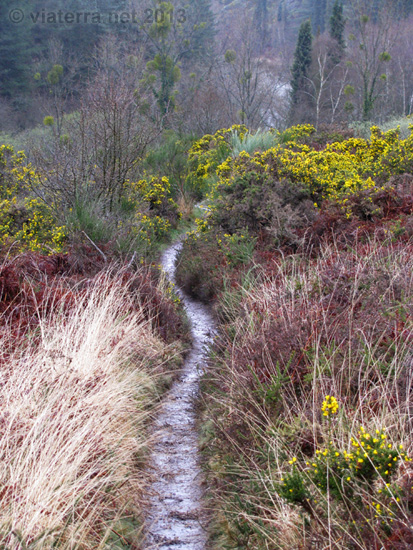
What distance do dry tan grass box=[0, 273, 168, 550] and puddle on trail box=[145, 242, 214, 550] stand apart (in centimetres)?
22

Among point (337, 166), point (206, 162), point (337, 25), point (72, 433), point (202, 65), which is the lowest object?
point (206, 162)

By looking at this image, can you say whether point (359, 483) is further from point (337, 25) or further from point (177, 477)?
point (337, 25)

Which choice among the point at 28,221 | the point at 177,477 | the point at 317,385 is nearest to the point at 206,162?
the point at 28,221

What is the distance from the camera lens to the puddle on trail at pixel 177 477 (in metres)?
3.49

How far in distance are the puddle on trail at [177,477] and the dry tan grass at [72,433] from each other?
0.22 metres

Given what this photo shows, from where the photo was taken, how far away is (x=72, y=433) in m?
3.34

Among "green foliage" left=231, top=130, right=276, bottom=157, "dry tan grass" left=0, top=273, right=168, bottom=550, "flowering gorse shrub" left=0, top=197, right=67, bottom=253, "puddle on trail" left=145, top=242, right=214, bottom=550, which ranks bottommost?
"puddle on trail" left=145, top=242, right=214, bottom=550

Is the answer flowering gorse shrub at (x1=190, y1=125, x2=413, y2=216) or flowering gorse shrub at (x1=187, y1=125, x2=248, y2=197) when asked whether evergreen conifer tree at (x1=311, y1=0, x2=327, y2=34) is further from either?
flowering gorse shrub at (x1=190, y1=125, x2=413, y2=216)

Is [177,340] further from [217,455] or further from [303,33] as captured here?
[303,33]

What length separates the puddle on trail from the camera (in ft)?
11.4

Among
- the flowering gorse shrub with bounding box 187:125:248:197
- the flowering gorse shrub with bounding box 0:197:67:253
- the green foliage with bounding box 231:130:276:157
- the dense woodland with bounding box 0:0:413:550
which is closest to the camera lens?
the dense woodland with bounding box 0:0:413:550

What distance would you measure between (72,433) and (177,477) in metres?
1.25

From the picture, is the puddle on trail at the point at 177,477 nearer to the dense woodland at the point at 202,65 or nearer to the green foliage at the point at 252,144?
the green foliage at the point at 252,144

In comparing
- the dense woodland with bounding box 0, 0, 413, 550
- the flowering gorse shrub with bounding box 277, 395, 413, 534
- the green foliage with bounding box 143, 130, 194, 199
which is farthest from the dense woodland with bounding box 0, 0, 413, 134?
the flowering gorse shrub with bounding box 277, 395, 413, 534
